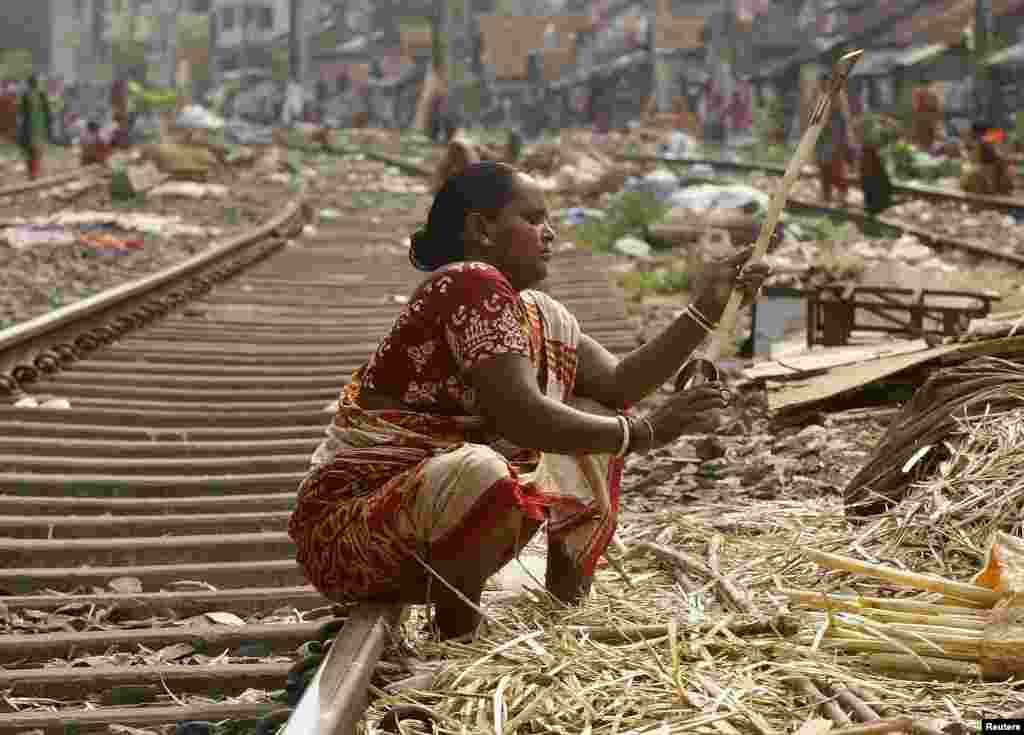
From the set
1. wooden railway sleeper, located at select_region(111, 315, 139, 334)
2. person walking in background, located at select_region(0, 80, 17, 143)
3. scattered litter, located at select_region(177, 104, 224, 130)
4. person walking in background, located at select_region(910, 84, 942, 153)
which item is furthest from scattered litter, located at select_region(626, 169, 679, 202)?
scattered litter, located at select_region(177, 104, 224, 130)

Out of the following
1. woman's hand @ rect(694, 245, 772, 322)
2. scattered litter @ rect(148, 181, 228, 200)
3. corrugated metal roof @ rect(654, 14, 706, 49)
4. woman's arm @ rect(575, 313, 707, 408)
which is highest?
corrugated metal roof @ rect(654, 14, 706, 49)

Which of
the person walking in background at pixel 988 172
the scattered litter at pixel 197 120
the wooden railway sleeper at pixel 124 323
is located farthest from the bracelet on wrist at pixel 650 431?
the scattered litter at pixel 197 120

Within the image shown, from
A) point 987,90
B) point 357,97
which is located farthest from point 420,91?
point 987,90

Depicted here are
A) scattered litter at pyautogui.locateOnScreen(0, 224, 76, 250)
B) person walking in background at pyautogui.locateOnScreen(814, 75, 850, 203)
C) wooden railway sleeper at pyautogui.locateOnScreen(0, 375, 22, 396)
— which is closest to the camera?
wooden railway sleeper at pyautogui.locateOnScreen(0, 375, 22, 396)

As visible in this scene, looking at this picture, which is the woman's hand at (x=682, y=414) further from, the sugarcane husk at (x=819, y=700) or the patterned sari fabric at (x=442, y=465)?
the sugarcane husk at (x=819, y=700)

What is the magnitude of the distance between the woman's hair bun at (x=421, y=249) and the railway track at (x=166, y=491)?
2.72ft

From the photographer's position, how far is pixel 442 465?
3.06 metres

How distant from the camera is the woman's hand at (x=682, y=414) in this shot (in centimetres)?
310

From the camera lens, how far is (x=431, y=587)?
315 centimetres

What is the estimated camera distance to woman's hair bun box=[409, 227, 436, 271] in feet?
11.1

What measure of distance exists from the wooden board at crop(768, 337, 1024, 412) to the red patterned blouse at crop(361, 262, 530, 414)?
233 cm

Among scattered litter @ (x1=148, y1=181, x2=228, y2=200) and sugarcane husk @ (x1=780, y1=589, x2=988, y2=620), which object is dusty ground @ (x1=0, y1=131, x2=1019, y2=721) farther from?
scattered litter @ (x1=148, y1=181, x2=228, y2=200)

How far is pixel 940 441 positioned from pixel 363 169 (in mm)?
26421

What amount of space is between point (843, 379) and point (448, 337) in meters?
2.92
